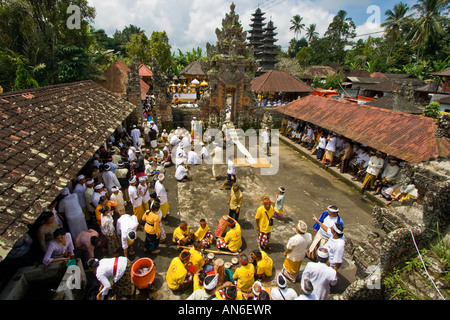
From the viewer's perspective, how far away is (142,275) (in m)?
4.43

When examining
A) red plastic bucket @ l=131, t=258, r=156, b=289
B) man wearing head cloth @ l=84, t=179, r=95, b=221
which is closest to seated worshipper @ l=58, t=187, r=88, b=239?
man wearing head cloth @ l=84, t=179, r=95, b=221

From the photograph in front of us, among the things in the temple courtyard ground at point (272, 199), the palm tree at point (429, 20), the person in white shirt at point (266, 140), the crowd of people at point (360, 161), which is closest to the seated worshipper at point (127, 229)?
the temple courtyard ground at point (272, 199)

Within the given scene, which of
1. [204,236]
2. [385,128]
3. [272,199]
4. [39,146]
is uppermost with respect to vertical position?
[39,146]

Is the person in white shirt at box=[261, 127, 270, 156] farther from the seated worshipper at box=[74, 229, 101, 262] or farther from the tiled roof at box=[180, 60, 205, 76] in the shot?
the tiled roof at box=[180, 60, 205, 76]

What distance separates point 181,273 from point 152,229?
142cm

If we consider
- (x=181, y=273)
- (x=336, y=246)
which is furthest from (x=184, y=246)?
(x=336, y=246)

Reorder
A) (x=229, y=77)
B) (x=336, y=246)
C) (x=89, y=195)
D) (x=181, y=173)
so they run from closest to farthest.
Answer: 1. (x=336, y=246)
2. (x=89, y=195)
3. (x=181, y=173)
4. (x=229, y=77)

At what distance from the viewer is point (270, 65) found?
3547 cm

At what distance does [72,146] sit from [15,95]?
8.44ft

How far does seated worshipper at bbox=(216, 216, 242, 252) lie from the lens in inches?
226

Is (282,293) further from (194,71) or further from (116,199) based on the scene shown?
(194,71)

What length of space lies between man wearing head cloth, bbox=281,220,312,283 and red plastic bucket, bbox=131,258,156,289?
3.00 meters

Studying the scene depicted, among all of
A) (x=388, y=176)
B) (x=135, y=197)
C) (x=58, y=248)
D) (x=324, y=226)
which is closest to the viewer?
(x=58, y=248)

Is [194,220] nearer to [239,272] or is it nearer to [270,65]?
[239,272]
